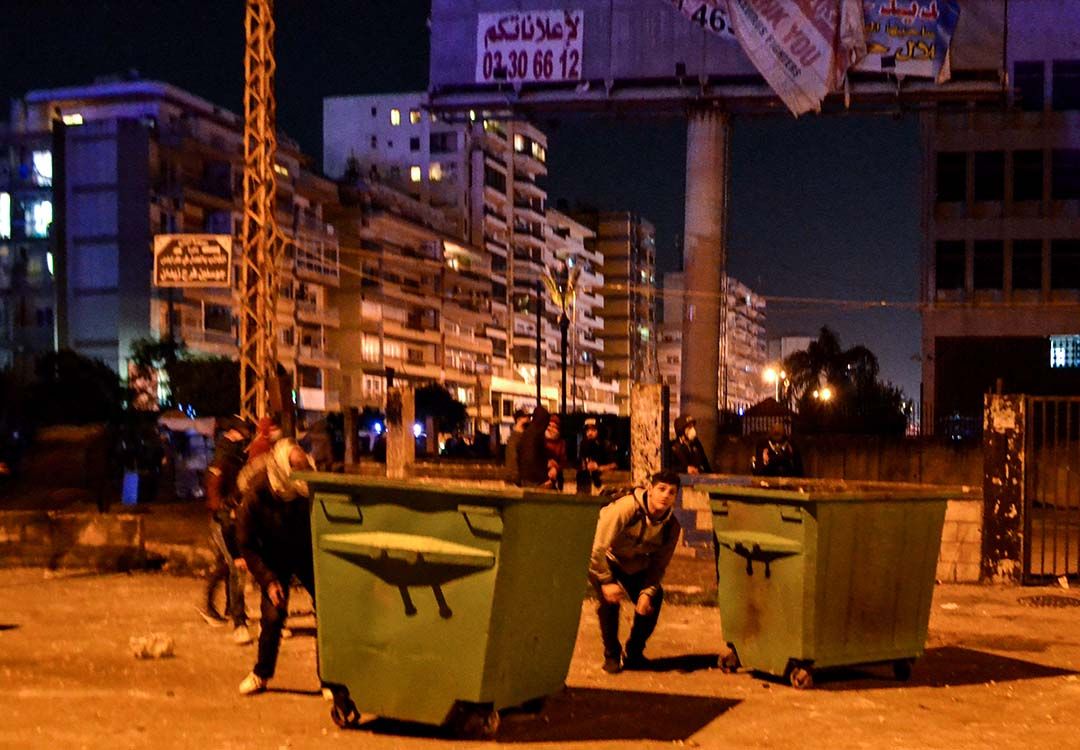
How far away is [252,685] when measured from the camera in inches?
312

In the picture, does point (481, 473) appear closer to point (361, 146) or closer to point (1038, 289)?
point (1038, 289)

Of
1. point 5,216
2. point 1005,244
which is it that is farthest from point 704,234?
point 5,216

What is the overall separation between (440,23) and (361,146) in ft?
189

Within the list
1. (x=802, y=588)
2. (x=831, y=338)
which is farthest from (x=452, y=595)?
(x=831, y=338)

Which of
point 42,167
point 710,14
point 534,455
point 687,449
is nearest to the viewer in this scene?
point 534,455

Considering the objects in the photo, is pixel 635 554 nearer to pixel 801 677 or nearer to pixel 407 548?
pixel 801 677

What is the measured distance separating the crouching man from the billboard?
30568 millimetres

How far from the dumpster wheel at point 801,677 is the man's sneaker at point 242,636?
390 cm

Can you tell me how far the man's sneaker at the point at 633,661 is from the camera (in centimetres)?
905

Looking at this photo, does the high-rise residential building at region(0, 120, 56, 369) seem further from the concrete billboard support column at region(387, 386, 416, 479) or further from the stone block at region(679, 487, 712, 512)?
the stone block at region(679, 487, 712, 512)

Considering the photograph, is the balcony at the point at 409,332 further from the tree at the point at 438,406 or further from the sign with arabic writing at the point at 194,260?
the sign with arabic writing at the point at 194,260

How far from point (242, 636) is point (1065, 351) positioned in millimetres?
40964

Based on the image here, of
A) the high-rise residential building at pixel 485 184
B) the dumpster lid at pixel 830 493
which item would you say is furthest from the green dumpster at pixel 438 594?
the high-rise residential building at pixel 485 184

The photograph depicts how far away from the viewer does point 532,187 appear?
103 meters
